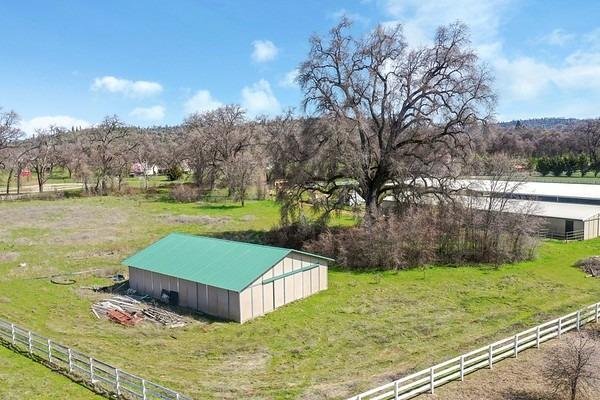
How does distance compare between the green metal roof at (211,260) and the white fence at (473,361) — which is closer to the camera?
the white fence at (473,361)

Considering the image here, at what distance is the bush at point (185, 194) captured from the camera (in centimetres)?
7231

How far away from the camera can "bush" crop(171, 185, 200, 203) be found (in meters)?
72.3

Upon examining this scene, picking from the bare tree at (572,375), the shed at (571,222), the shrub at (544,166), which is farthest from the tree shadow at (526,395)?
the shrub at (544,166)

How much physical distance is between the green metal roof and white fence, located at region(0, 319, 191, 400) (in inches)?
297

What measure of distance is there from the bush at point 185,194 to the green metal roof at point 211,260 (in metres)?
41.8

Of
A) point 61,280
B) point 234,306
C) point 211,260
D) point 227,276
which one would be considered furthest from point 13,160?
point 234,306

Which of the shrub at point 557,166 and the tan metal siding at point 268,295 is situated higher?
the shrub at point 557,166

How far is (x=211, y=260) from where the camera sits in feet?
88.7

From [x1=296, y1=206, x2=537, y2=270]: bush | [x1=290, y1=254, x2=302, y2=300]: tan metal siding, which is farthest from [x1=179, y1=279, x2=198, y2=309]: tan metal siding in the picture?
[x1=296, y1=206, x2=537, y2=270]: bush

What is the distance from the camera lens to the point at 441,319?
23.8 metres

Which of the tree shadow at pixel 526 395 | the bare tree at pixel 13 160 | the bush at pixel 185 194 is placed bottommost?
the tree shadow at pixel 526 395

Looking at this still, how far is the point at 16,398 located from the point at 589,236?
45.6m

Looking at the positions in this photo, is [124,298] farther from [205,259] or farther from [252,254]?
[252,254]

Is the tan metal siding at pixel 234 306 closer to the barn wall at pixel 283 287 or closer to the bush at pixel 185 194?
the barn wall at pixel 283 287
